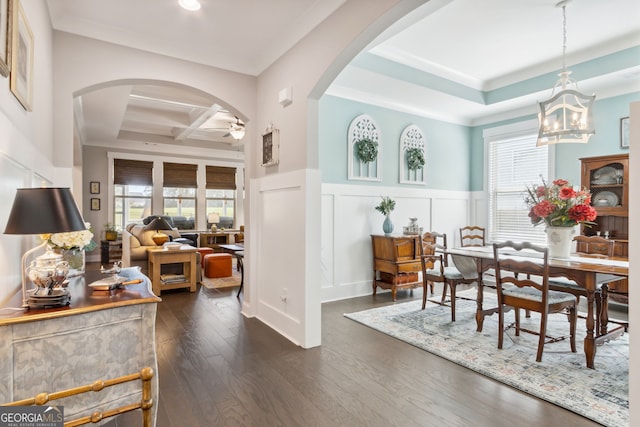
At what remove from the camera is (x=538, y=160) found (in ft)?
18.6

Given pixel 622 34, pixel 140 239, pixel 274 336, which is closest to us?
pixel 274 336

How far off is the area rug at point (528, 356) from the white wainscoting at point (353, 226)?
2.71 ft

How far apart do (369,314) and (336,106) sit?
289cm

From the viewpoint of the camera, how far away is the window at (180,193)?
32.1 feet

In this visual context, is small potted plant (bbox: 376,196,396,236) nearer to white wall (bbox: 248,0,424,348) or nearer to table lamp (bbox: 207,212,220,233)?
white wall (bbox: 248,0,424,348)

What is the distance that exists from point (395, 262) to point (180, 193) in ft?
24.0

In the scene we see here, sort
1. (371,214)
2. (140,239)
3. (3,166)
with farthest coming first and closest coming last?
(140,239)
(371,214)
(3,166)

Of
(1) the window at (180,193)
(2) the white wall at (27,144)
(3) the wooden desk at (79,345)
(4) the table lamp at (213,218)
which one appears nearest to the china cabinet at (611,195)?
(3) the wooden desk at (79,345)

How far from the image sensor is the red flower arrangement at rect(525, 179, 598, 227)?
3.30m

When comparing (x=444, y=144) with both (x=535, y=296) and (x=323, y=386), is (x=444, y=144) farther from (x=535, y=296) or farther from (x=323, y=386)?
(x=323, y=386)

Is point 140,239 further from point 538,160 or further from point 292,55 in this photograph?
point 538,160

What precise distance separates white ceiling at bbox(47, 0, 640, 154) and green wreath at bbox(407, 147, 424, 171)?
0.66m

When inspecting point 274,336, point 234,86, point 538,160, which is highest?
point 234,86

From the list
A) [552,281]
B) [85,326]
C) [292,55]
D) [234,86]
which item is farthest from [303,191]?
[552,281]
